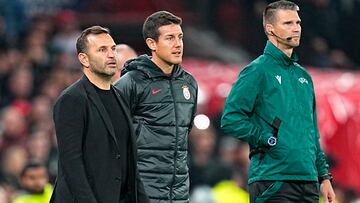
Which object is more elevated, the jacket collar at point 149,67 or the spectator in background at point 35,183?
the jacket collar at point 149,67

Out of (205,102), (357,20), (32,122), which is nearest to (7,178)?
(32,122)

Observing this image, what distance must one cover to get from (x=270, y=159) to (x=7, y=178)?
18.6 ft

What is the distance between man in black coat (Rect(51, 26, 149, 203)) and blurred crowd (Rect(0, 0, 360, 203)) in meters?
3.73

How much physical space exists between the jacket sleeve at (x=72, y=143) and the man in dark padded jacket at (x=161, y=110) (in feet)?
2.80

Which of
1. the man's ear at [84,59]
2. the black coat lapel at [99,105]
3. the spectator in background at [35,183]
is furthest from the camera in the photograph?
the spectator in background at [35,183]

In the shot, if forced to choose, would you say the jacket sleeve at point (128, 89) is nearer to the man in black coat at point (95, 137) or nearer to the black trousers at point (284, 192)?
the man in black coat at point (95, 137)

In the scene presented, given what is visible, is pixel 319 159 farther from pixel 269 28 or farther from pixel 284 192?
pixel 269 28

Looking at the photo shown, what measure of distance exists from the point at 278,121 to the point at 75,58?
10.2 meters

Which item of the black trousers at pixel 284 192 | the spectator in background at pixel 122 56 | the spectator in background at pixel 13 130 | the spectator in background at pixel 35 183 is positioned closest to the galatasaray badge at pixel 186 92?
the black trousers at pixel 284 192

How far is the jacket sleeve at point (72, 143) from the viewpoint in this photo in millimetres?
7848

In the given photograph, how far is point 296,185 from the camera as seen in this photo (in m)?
8.62

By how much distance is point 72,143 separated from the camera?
7883 mm

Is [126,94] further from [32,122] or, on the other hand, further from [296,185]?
[32,122]

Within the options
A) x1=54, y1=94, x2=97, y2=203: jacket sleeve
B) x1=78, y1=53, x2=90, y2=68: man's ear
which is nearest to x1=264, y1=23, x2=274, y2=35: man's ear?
x1=78, y1=53, x2=90, y2=68: man's ear
